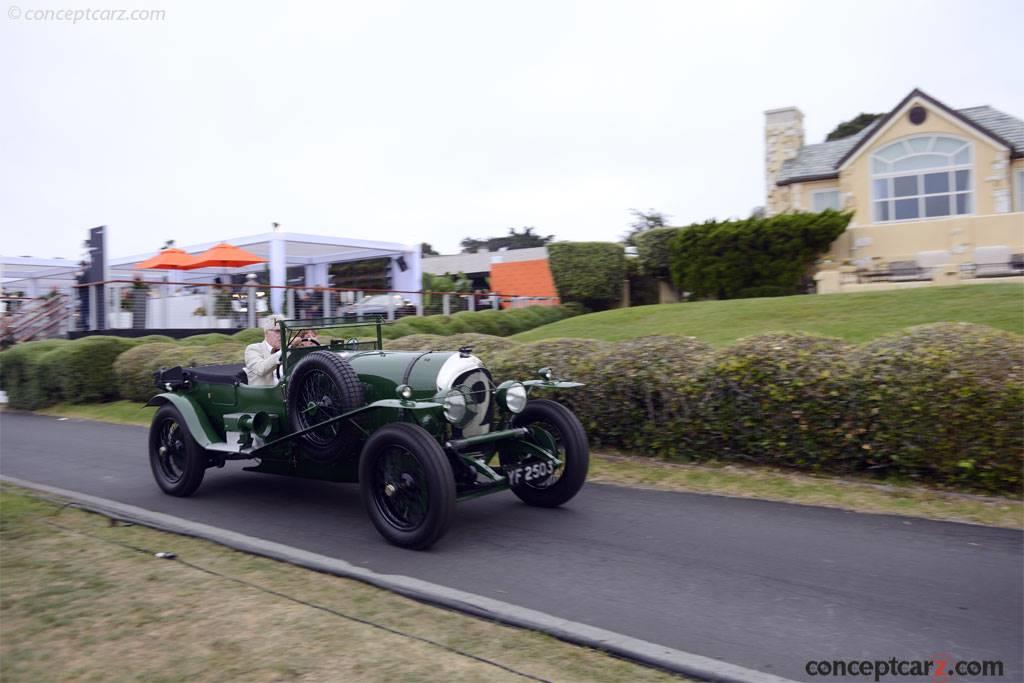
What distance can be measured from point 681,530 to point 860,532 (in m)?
1.27

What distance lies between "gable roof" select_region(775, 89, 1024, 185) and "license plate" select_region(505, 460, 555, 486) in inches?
981

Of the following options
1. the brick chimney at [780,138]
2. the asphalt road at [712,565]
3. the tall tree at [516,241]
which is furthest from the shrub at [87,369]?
the tall tree at [516,241]

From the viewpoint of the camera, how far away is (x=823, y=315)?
16547 millimetres

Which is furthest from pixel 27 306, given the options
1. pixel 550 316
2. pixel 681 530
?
pixel 681 530

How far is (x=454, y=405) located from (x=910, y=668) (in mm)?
3303

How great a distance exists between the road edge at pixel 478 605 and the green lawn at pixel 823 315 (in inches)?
403

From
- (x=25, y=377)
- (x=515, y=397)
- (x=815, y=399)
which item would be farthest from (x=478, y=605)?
(x=25, y=377)

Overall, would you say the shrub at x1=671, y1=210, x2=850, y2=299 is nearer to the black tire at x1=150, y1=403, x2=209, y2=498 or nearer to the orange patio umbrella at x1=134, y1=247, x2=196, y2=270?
the orange patio umbrella at x1=134, y1=247, x2=196, y2=270

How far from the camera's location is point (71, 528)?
6.11 m

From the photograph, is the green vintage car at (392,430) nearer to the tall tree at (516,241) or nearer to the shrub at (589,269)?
the shrub at (589,269)

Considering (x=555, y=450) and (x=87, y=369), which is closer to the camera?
(x=555, y=450)

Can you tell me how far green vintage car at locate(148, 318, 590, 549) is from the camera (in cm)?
555

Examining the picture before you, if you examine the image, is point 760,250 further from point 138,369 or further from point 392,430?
point 392,430

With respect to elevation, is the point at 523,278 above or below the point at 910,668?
above
